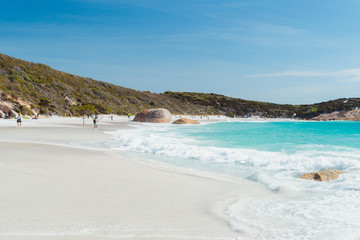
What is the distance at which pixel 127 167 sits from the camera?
7.17 m

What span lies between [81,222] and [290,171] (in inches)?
229

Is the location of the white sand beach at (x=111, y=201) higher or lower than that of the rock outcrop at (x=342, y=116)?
lower

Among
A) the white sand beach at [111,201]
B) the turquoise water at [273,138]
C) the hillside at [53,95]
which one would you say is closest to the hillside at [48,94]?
the hillside at [53,95]

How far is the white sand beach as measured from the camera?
316cm

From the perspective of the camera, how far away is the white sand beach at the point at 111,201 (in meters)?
3.16

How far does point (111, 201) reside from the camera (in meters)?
4.23

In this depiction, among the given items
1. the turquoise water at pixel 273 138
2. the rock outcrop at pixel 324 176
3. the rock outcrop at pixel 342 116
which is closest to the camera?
the rock outcrop at pixel 324 176

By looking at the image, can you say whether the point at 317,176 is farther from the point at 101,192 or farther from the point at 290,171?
the point at 101,192

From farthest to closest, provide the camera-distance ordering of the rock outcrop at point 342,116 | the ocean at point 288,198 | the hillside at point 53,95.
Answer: the rock outcrop at point 342,116, the hillside at point 53,95, the ocean at point 288,198

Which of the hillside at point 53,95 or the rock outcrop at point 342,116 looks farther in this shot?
the rock outcrop at point 342,116

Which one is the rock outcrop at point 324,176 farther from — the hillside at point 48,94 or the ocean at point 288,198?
the hillside at point 48,94

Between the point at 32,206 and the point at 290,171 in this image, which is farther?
the point at 290,171

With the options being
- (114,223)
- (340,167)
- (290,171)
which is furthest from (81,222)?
(340,167)

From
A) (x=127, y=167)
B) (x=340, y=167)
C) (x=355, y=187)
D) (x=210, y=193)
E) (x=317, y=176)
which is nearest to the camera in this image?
(x=210, y=193)
